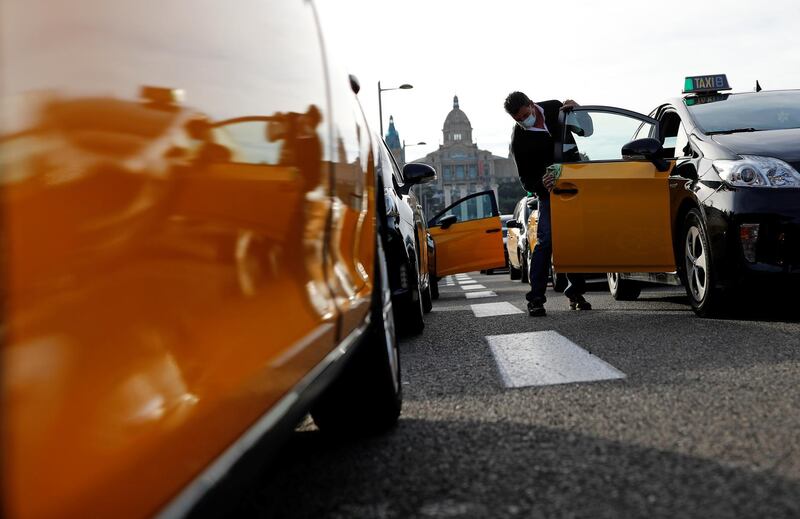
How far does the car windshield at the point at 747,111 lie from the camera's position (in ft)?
23.0

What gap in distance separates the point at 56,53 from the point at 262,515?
1685mm

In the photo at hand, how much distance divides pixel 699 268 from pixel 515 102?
2261mm

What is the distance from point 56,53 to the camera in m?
0.99

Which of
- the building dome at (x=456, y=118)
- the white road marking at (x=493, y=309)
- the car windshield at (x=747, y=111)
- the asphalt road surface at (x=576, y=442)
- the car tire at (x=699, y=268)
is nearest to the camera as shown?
the asphalt road surface at (x=576, y=442)

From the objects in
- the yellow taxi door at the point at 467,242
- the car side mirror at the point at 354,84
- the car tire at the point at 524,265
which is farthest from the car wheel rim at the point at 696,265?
the car tire at the point at 524,265

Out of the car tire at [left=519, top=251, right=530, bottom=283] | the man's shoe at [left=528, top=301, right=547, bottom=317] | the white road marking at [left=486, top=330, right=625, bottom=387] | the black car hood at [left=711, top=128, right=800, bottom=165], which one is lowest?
the car tire at [left=519, top=251, right=530, bottom=283]

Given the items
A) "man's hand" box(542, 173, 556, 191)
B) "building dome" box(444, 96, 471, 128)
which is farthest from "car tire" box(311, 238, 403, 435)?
"building dome" box(444, 96, 471, 128)

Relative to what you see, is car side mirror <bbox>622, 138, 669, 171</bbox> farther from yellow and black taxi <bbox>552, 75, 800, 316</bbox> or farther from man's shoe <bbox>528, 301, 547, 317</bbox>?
man's shoe <bbox>528, 301, 547, 317</bbox>

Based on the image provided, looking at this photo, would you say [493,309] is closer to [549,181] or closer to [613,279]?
[613,279]

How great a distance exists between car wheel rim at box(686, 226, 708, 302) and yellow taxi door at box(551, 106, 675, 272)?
0.17 meters

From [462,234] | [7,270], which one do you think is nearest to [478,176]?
[462,234]

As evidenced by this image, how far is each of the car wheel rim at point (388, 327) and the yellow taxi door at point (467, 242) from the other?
26.7 feet

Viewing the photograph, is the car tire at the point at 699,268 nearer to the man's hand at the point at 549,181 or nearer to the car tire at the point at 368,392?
the man's hand at the point at 549,181

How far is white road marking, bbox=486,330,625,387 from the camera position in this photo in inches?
166
